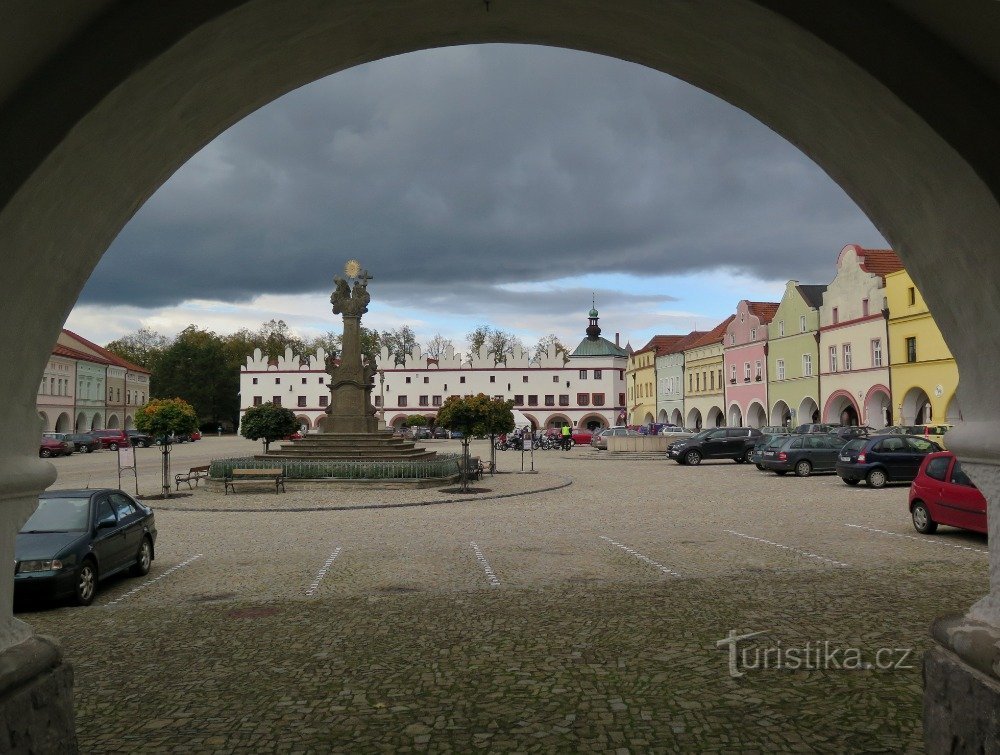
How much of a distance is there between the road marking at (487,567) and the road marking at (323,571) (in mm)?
2012

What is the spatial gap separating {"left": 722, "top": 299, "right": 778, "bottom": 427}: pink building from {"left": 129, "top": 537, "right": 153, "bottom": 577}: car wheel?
5153 cm

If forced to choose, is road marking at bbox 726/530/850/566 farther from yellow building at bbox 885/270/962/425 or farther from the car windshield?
yellow building at bbox 885/270/962/425

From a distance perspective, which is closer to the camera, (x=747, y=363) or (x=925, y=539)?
(x=925, y=539)

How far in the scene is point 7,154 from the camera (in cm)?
325

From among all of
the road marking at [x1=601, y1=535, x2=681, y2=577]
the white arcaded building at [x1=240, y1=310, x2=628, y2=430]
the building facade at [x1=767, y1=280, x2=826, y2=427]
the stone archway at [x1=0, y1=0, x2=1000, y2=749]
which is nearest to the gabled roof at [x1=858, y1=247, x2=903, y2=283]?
the building facade at [x1=767, y1=280, x2=826, y2=427]

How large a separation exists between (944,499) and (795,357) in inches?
1673

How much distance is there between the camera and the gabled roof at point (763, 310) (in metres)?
59.5

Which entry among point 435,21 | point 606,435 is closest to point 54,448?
point 606,435

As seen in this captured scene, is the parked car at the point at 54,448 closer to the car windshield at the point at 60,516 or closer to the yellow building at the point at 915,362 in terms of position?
the car windshield at the point at 60,516

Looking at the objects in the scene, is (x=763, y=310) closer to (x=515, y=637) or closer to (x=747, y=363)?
(x=747, y=363)

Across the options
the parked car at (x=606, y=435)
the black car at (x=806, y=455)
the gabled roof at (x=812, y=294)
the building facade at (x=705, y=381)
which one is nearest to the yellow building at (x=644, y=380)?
the building facade at (x=705, y=381)

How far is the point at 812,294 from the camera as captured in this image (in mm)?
53062

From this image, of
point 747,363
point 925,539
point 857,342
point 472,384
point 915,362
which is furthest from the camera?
point 472,384

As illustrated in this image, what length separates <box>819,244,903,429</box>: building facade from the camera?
43.7 metres
